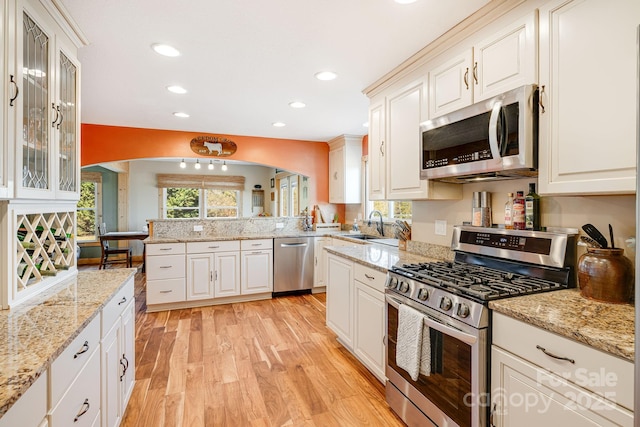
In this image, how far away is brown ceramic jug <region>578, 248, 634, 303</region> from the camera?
1.30 meters

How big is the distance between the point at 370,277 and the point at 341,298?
598mm

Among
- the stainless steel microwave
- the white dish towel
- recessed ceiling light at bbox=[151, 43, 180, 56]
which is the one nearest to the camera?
the stainless steel microwave

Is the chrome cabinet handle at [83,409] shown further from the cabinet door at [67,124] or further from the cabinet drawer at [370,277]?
the cabinet drawer at [370,277]

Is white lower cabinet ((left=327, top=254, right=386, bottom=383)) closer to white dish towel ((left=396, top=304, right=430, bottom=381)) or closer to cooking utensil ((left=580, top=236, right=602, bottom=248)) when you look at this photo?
white dish towel ((left=396, top=304, right=430, bottom=381))

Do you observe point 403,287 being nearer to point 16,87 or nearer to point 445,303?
point 445,303

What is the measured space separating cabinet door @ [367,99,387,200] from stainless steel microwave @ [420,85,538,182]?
56 centimetres

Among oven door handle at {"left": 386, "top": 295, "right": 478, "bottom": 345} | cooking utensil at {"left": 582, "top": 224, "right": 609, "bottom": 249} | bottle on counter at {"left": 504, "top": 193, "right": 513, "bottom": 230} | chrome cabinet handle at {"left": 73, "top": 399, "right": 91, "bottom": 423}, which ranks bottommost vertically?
chrome cabinet handle at {"left": 73, "top": 399, "right": 91, "bottom": 423}

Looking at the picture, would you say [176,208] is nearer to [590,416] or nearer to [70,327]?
[70,327]

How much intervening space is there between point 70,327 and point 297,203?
629 centimetres

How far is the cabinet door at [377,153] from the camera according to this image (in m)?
2.73

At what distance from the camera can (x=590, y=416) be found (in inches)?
41.2

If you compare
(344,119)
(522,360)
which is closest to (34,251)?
(522,360)

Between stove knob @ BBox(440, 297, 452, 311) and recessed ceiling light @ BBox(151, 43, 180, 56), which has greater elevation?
recessed ceiling light @ BBox(151, 43, 180, 56)

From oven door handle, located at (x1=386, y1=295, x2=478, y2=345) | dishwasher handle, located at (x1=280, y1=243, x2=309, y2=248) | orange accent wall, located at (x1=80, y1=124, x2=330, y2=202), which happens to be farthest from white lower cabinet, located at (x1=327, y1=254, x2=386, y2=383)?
orange accent wall, located at (x1=80, y1=124, x2=330, y2=202)
